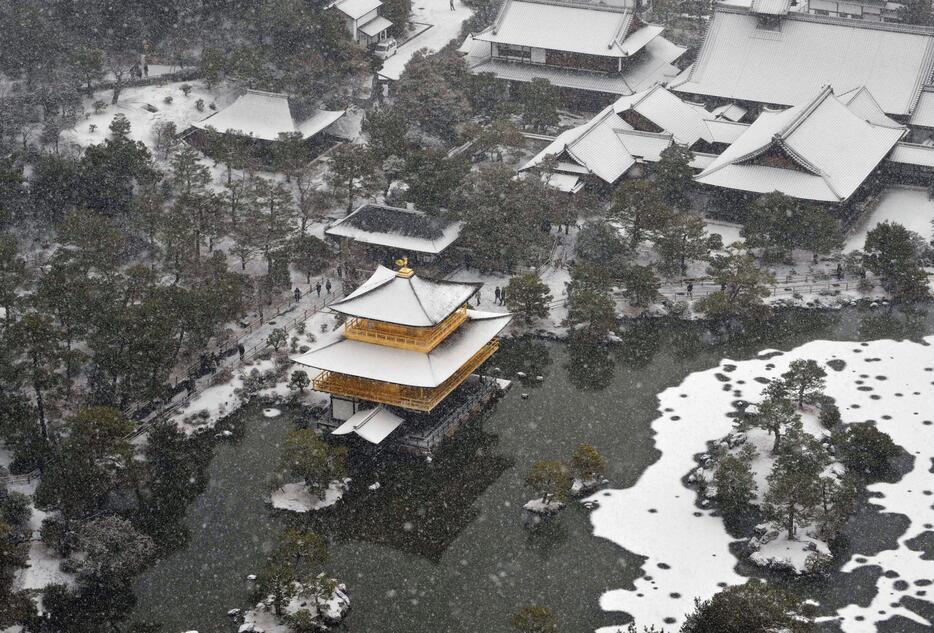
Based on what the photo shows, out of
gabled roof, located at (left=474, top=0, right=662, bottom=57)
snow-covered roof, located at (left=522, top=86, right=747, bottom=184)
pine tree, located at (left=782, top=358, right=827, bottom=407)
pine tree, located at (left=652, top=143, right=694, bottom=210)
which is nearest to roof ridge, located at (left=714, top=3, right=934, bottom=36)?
gabled roof, located at (left=474, top=0, right=662, bottom=57)

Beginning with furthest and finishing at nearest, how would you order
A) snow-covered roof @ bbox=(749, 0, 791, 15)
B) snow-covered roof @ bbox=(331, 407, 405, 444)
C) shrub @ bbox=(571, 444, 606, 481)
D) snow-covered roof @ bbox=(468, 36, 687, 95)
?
snow-covered roof @ bbox=(468, 36, 687, 95) < snow-covered roof @ bbox=(749, 0, 791, 15) < snow-covered roof @ bbox=(331, 407, 405, 444) < shrub @ bbox=(571, 444, 606, 481)

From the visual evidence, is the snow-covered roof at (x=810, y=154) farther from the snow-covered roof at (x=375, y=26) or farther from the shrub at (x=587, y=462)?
the snow-covered roof at (x=375, y=26)

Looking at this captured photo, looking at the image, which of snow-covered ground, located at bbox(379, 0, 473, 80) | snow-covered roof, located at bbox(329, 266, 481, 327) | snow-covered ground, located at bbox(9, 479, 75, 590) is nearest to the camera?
snow-covered ground, located at bbox(9, 479, 75, 590)

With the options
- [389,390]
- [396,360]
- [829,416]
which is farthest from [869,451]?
[389,390]

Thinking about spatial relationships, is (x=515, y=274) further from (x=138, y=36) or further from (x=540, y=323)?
(x=138, y=36)

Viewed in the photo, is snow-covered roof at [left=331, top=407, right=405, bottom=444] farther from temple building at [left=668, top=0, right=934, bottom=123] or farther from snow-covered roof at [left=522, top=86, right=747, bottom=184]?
temple building at [left=668, top=0, right=934, bottom=123]

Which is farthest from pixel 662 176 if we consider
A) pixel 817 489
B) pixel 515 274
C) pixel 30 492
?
pixel 30 492
